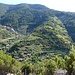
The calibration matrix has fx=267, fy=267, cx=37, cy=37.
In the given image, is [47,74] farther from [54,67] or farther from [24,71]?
[24,71]

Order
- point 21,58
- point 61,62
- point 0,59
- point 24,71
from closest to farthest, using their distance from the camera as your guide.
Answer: point 61,62, point 0,59, point 24,71, point 21,58

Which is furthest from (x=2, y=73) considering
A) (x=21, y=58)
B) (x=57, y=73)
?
(x=21, y=58)

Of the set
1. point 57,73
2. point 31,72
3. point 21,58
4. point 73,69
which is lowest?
point 21,58

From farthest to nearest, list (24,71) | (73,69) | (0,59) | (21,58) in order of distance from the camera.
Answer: (21,58) < (24,71) < (0,59) < (73,69)

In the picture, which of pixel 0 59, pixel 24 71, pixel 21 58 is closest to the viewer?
pixel 0 59

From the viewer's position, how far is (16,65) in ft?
339

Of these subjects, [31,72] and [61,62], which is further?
[31,72]

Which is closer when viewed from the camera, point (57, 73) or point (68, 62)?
point (68, 62)

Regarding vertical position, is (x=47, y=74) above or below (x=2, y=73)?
above

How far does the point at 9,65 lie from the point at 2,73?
13.8ft

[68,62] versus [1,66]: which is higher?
[68,62]

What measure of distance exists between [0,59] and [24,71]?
57.7 ft

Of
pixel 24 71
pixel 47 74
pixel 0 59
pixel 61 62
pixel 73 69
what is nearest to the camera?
pixel 73 69

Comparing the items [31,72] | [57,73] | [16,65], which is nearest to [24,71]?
[31,72]
